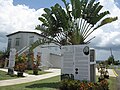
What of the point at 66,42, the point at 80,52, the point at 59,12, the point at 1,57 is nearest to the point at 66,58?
the point at 80,52

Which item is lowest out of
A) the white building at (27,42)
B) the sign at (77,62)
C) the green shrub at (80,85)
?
the green shrub at (80,85)

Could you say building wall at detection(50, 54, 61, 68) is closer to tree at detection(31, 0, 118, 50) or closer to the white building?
the white building

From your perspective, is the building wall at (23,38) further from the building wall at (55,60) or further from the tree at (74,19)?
the tree at (74,19)

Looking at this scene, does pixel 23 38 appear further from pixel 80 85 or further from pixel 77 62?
pixel 80 85

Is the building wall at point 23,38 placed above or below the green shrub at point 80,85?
above

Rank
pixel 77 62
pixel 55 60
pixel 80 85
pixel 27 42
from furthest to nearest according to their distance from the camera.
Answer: pixel 55 60 → pixel 27 42 → pixel 77 62 → pixel 80 85

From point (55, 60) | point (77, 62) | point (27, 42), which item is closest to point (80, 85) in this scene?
point (77, 62)

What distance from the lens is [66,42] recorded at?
15969 millimetres

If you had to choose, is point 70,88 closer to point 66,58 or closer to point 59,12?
point 66,58

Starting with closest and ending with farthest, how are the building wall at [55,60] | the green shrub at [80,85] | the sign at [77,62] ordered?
the green shrub at [80,85] → the sign at [77,62] → the building wall at [55,60]

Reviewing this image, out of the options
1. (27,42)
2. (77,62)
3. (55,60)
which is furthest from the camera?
(55,60)

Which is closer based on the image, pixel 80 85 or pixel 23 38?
pixel 80 85

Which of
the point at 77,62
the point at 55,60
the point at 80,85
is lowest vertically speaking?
the point at 80,85

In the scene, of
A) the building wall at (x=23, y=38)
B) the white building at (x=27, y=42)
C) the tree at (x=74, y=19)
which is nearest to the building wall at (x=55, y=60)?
the white building at (x=27, y=42)
